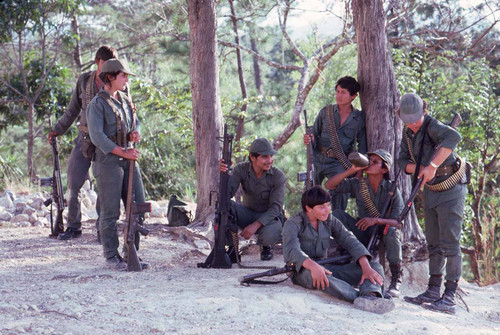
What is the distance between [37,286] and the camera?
4910mm

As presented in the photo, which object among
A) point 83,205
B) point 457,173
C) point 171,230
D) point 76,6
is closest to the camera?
point 457,173

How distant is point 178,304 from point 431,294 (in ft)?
7.41

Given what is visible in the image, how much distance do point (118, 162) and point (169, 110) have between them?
5.64m

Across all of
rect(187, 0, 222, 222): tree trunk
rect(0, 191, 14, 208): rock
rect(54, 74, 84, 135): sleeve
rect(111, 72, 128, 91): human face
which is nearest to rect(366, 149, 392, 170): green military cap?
rect(111, 72, 128, 91): human face

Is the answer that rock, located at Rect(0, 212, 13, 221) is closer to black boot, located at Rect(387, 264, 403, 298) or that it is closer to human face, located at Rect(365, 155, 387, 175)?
human face, located at Rect(365, 155, 387, 175)

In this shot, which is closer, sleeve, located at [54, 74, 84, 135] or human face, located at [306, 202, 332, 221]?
human face, located at [306, 202, 332, 221]

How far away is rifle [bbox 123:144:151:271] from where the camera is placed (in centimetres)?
552

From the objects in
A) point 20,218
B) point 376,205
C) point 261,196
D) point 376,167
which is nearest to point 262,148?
point 261,196

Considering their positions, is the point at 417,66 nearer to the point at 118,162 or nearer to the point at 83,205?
the point at 83,205

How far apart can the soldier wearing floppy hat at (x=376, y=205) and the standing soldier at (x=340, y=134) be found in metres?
0.27

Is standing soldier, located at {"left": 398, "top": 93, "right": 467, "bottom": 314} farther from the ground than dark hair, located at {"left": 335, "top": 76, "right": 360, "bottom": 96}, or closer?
closer

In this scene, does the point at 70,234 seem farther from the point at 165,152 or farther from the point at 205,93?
the point at 165,152

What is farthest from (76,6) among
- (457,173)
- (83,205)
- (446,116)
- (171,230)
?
(457,173)

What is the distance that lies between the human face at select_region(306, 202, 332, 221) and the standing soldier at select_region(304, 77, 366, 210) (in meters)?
1.07
